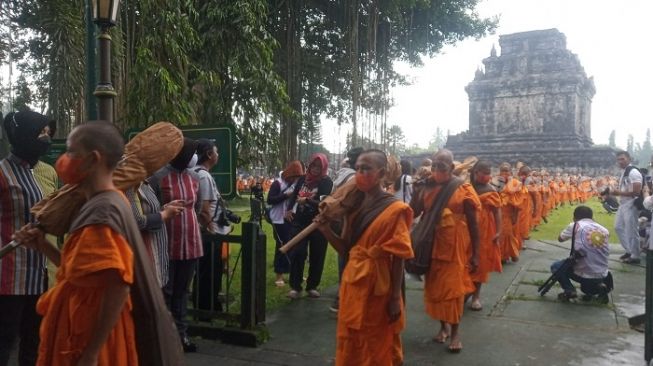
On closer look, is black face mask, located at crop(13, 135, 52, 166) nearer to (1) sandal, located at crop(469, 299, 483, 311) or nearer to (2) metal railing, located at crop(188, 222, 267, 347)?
(2) metal railing, located at crop(188, 222, 267, 347)

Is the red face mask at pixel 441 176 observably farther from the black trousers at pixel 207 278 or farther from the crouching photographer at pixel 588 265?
the crouching photographer at pixel 588 265

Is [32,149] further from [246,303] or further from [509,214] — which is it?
[509,214]

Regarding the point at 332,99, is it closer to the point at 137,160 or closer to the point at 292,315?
the point at 292,315

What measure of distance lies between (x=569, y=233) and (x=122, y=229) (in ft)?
17.8

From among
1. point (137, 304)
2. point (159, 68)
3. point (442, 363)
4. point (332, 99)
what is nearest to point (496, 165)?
point (332, 99)

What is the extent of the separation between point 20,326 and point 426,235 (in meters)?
2.98

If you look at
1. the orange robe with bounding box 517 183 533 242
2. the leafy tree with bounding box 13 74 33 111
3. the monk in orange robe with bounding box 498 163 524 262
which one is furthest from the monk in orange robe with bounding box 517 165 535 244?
the leafy tree with bounding box 13 74 33 111

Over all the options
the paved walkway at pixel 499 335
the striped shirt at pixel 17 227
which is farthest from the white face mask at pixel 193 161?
the paved walkway at pixel 499 335

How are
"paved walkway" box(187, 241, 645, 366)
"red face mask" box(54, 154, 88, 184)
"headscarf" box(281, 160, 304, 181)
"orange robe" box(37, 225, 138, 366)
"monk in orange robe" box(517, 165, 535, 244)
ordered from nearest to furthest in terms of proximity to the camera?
"orange robe" box(37, 225, 138, 366), "red face mask" box(54, 154, 88, 184), "paved walkway" box(187, 241, 645, 366), "headscarf" box(281, 160, 304, 181), "monk in orange robe" box(517, 165, 535, 244)

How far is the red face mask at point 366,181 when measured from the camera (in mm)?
3029

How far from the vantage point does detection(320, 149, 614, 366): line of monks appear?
2934 millimetres

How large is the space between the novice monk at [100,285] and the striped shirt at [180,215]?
1.63 meters

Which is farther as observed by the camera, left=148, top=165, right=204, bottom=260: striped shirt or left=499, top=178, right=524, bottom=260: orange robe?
left=499, top=178, right=524, bottom=260: orange robe

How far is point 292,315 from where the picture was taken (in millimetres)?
5004
